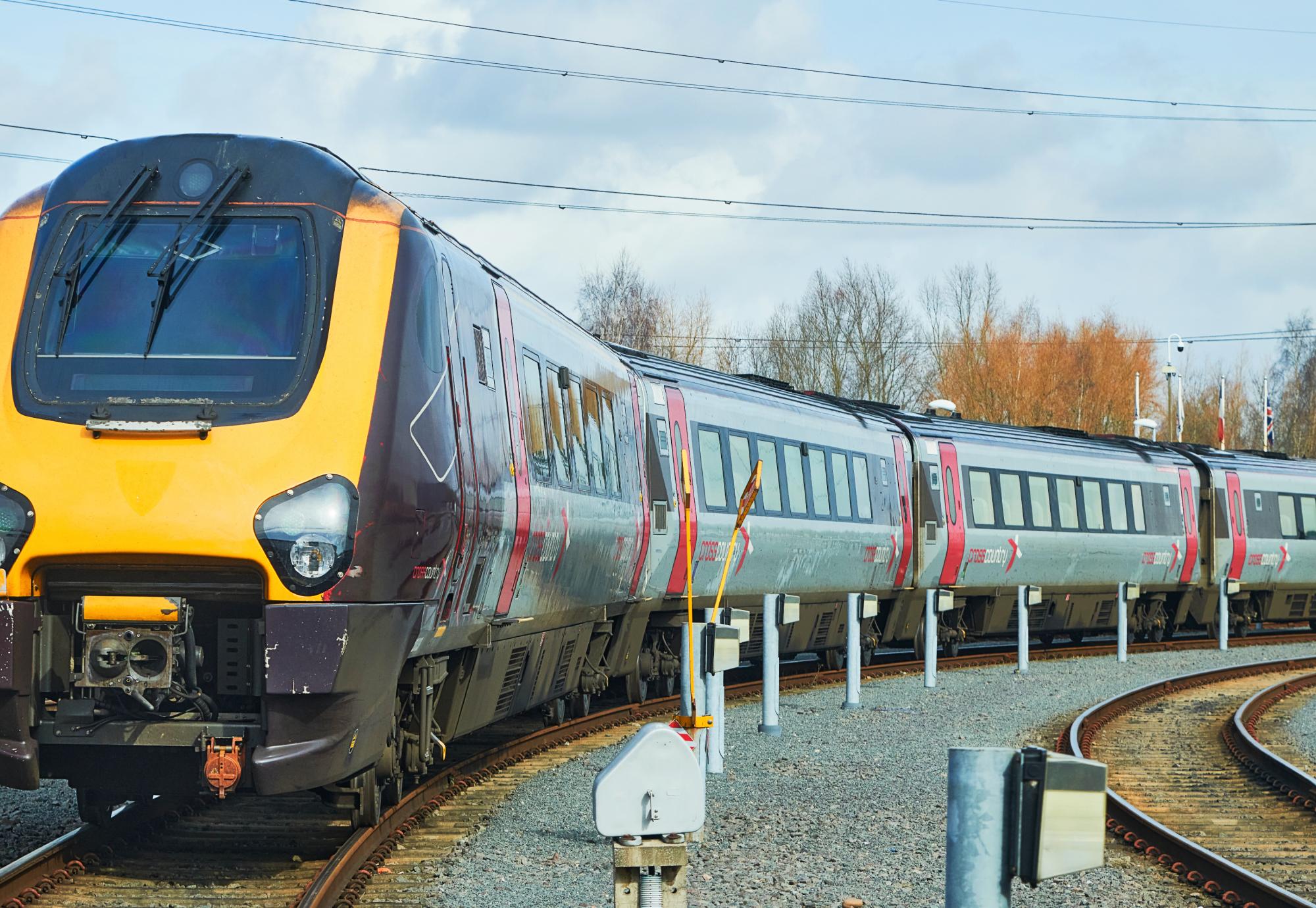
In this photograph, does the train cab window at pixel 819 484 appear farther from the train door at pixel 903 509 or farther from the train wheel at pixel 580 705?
the train wheel at pixel 580 705

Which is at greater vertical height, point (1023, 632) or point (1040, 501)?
point (1040, 501)

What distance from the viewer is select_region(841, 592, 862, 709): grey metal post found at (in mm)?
15648

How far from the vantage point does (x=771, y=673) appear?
13156 mm

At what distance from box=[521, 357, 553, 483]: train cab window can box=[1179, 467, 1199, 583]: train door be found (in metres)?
19.2

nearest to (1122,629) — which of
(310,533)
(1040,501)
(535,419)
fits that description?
(1040,501)

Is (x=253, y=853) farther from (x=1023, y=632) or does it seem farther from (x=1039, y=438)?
(x=1039, y=438)

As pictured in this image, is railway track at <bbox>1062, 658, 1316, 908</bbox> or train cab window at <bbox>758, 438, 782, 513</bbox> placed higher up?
train cab window at <bbox>758, 438, 782, 513</bbox>

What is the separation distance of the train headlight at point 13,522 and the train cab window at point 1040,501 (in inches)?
730

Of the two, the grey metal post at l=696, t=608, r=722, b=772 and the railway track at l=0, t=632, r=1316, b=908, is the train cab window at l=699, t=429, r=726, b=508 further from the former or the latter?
the railway track at l=0, t=632, r=1316, b=908

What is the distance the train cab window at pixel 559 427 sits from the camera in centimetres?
1023

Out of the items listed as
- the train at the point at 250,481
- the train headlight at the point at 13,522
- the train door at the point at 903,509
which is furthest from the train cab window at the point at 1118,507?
the train headlight at the point at 13,522

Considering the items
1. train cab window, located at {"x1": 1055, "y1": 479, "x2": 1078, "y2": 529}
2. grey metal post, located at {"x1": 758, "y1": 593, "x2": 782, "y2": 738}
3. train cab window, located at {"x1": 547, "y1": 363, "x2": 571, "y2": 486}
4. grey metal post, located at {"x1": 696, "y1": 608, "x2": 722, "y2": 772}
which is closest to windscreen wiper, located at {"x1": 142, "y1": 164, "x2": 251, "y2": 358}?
train cab window, located at {"x1": 547, "y1": 363, "x2": 571, "y2": 486}

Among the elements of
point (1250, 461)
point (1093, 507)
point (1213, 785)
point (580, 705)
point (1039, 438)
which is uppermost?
point (1039, 438)

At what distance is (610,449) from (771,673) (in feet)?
7.90
